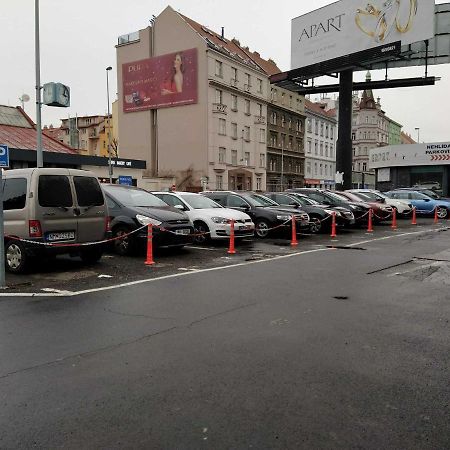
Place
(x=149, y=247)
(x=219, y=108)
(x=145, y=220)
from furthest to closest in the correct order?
(x=219, y=108) → (x=145, y=220) → (x=149, y=247)

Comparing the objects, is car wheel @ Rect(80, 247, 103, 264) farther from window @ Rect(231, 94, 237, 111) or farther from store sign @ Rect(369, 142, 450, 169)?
window @ Rect(231, 94, 237, 111)

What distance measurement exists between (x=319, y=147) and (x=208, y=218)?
66.7 meters

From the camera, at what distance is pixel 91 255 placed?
1019 centimetres

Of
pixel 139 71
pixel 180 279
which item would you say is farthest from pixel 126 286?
pixel 139 71

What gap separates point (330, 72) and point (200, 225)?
27271mm

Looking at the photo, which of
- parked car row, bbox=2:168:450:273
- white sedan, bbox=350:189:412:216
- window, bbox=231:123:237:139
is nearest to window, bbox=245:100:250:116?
window, bbox=231:123:237:139

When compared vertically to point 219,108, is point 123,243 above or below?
below

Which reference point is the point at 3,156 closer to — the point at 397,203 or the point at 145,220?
the point at 145,220

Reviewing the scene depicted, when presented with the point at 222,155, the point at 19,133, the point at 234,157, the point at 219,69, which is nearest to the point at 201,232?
the point at 19,133

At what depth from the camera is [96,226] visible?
9789 mm

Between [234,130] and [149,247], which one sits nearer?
[149,247]

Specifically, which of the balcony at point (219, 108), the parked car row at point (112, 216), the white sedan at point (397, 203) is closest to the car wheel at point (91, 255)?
the parked car row at point (112, 216)

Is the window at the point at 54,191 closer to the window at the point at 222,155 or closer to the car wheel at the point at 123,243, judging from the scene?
the car wheel at the point at 123,243

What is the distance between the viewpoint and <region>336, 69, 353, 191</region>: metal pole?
35.9 metres
